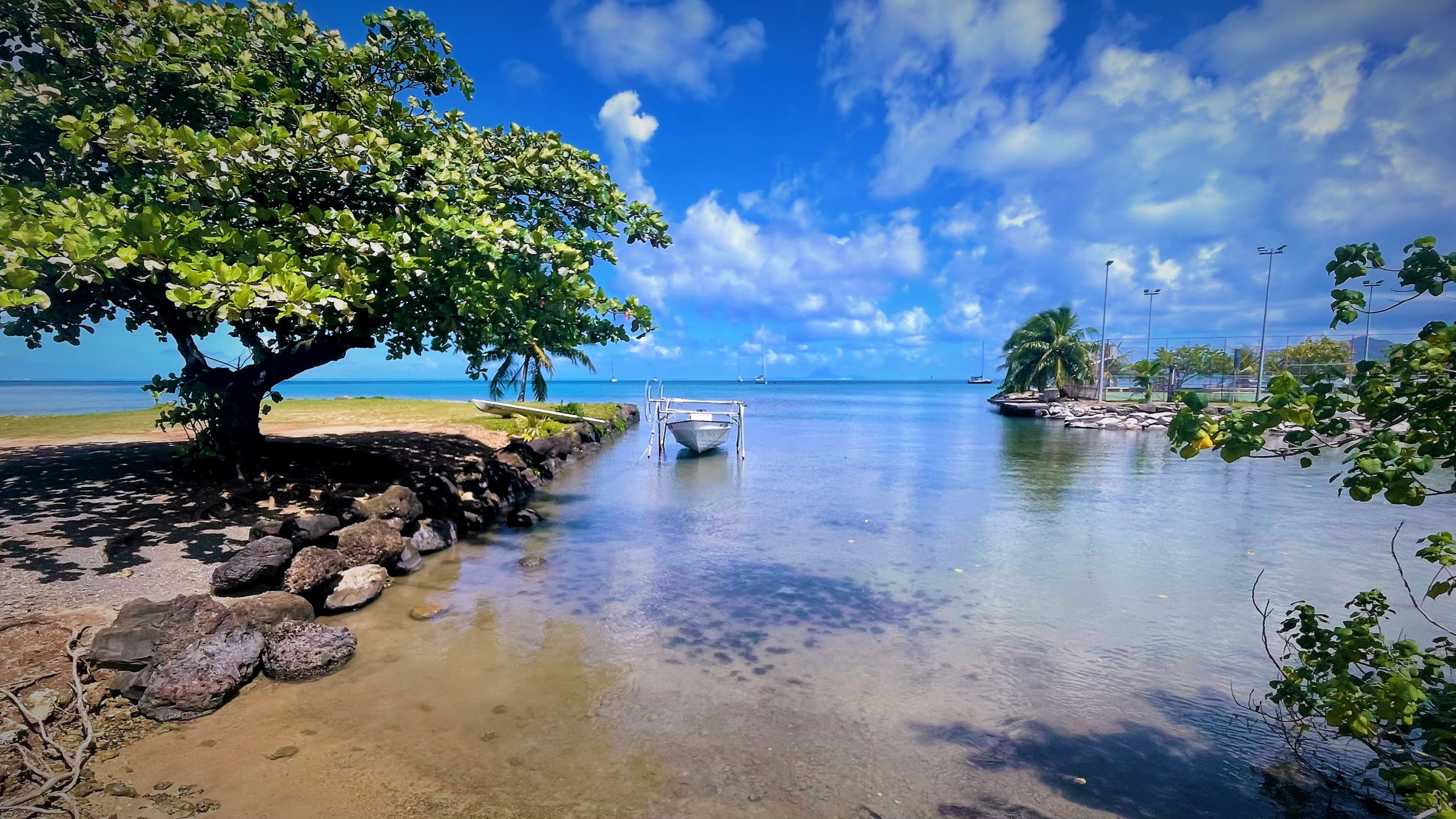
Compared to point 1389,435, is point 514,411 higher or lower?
lower

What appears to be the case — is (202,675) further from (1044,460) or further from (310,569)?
(1044,460)

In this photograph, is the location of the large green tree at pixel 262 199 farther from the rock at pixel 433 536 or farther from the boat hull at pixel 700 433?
the boat hull at pixel 700 433

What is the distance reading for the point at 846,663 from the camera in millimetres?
6434

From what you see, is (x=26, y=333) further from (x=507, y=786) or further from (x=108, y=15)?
(x=507, y=786)

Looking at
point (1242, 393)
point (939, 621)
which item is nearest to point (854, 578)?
point (939, 621)

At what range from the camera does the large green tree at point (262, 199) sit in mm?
6438

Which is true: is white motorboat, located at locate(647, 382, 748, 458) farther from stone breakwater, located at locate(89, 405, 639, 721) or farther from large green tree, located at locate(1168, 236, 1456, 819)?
large green tree, located at locate(1168, 236, 1456, 819)

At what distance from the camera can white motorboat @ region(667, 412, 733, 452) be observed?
77.9ft

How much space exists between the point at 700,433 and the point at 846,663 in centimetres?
1752

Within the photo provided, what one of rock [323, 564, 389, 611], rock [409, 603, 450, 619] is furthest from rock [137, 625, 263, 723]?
rock [409, 603, 450, 619]

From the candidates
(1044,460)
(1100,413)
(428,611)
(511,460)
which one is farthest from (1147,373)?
(428,611)

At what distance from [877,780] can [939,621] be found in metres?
3.39

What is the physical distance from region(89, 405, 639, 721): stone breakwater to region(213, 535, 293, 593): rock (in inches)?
0.4

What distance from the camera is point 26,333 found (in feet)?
27.4
